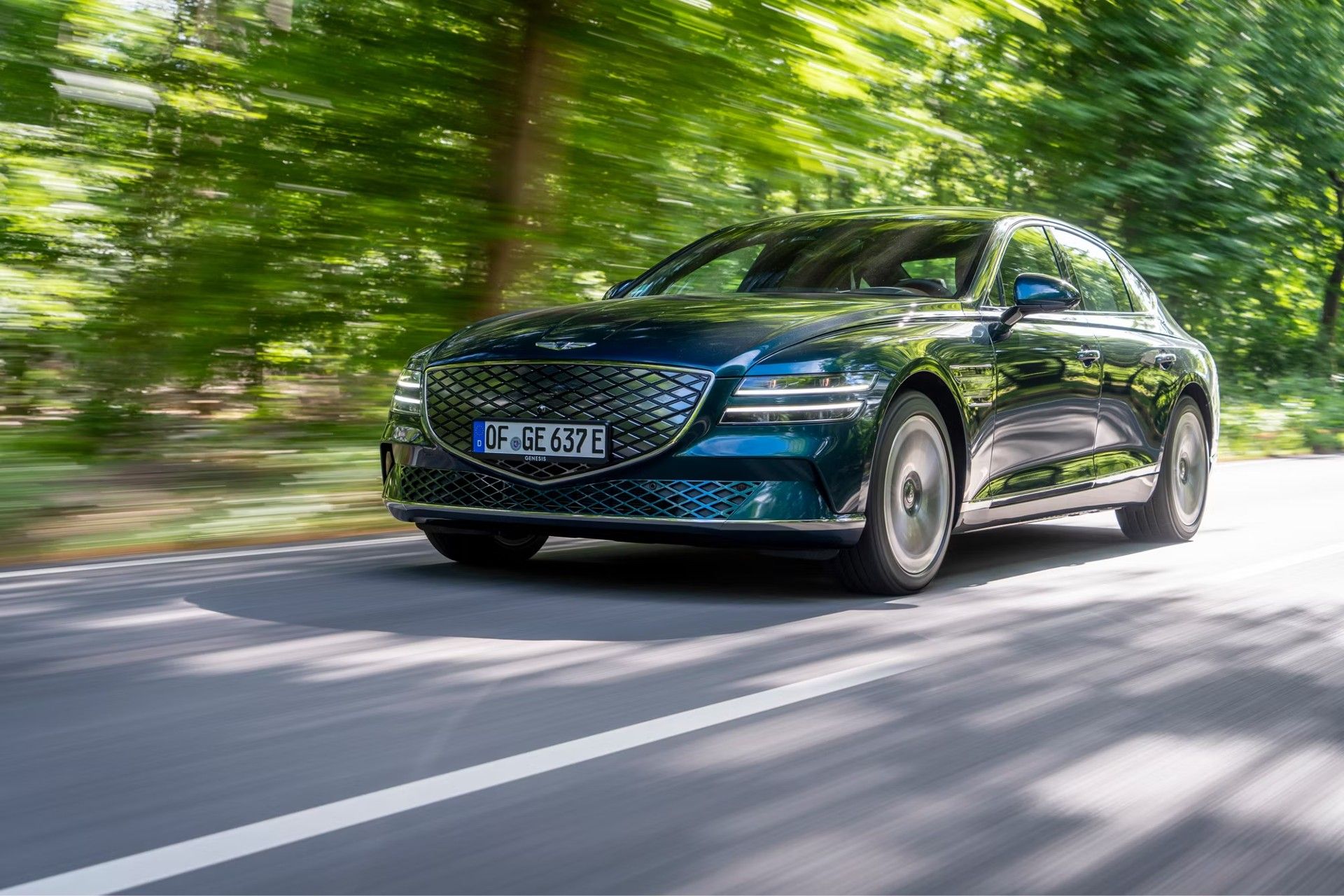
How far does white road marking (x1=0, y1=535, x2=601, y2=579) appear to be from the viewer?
21.3 feet

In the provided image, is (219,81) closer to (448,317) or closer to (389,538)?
(448,317)

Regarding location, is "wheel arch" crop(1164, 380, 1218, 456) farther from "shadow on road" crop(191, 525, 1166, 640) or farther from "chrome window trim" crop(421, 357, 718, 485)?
"chrome window trim" crop(421, 357, 718, 485)

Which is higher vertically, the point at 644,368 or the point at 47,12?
the point at 47,12

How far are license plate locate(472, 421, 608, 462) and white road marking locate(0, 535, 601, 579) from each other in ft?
5.40

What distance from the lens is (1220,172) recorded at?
19.9 metres

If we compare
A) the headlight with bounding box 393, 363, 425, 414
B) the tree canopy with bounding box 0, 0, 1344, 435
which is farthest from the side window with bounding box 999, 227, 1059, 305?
the tree canopy with bounding box 0, 0, 1344, 435

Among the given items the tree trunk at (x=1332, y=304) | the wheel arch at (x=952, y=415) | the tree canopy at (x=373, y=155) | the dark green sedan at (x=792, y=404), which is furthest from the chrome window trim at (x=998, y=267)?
the tree trunk at (x=1332, y=304)

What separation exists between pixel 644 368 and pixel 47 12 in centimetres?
434

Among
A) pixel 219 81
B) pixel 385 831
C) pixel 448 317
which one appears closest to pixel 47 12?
pixel 219 81

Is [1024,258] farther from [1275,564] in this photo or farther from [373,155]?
[373,155]

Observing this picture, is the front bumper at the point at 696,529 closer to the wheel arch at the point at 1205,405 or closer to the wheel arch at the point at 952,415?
the wheel arch at the point at 952,415

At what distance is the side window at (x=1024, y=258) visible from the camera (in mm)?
7066

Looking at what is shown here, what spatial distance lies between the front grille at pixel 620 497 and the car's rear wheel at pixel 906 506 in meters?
0.55

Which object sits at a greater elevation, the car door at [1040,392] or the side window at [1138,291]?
the side window at [1138,291]
